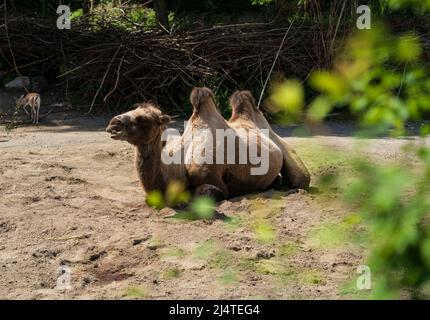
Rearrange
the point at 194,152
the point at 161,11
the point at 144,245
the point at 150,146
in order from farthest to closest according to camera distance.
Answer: the point at 161,11 → the point at 194,152 → the point at 150,146 → the point at 144,245

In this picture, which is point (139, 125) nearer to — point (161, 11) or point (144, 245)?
point (144, 245)

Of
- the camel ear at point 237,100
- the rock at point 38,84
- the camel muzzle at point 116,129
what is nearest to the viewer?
the camel muzzle at point 116,129

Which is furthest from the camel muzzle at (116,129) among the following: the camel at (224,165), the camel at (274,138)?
the camel at (274,138)

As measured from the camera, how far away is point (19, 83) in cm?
1335

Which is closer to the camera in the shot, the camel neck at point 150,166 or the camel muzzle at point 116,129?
the camel muzzle at point 116,129

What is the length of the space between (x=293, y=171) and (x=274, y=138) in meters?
0.41

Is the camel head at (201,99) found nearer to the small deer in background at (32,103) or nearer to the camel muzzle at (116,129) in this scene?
the camel muzzle at (116,129)

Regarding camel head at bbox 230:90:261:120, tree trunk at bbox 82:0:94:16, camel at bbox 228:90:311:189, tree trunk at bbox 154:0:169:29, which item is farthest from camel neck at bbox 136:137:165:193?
tree trunk at bbox 82:0:94:16

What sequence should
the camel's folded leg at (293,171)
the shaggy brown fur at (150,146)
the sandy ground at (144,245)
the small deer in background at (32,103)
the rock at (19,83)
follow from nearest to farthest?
the sandy ground at (144,245)
the shaggy brown fur at (150,146)
the camel's folded leg at (293,171)
the small deer in background at (32,103)
the rock at (19,83)

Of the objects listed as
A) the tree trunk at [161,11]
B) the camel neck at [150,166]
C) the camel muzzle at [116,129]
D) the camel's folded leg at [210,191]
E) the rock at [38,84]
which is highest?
the tree trunk at [161,11]

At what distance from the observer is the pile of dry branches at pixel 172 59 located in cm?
1261

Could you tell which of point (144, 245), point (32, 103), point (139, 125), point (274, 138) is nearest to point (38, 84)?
point (32, 103)
